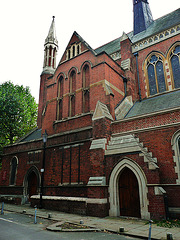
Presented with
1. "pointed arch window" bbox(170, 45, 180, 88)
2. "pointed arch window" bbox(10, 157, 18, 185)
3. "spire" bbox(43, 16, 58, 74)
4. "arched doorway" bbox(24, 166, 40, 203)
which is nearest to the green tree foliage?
"pointed arch window" bbox(10, 157, 18, 185)

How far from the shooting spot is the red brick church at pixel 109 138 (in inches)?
395

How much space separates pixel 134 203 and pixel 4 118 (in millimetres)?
18535

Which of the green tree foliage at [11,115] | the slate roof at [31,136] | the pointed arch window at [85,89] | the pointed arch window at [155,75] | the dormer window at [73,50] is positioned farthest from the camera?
the green tree foliage at [11,115]

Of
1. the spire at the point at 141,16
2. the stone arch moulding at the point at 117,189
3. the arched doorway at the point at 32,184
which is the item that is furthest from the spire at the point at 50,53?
the stone arch moulding at the point at 117,189

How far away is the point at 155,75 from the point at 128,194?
10990mm

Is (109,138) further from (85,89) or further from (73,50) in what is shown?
(73,50)

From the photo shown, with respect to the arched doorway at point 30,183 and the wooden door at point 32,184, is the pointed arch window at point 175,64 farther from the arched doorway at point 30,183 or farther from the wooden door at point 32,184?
the wooden door at point 32,184

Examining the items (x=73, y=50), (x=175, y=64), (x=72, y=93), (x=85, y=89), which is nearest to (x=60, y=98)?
(x=72, y=93)

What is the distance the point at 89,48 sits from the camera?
16375mm

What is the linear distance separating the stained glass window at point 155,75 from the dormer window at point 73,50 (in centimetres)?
666

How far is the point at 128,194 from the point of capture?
34.0 feet

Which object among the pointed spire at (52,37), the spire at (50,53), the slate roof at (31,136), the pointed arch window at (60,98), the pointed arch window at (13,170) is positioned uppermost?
the pointed spire at (52,37)

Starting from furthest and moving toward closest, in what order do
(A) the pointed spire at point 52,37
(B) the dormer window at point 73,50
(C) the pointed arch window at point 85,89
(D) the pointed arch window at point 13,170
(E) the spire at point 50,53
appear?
(A) the pointed spire at point 52,37 → (E) the spire at point 50,53 → (D) the pointed arch window at point 13,170 → (B) the dormer window at point 73,50 → (C) the pointed arch window at point 85,89

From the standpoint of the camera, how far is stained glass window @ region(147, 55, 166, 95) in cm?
1627
